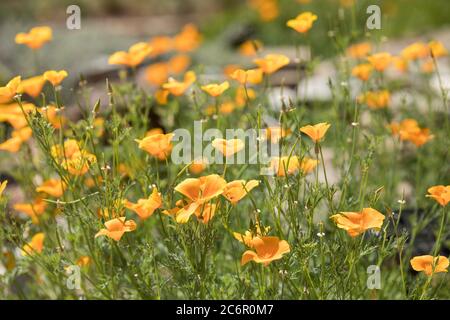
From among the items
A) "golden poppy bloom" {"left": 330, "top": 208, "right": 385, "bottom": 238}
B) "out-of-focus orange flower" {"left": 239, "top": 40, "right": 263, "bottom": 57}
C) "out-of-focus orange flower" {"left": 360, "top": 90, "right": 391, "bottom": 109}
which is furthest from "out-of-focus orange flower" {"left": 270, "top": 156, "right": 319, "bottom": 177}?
"out-of-focus orange flower" {"left": 360, "top": 90, "right": 391, "bottom": 109}

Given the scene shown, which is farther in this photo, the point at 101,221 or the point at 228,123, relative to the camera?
the point at 228,123

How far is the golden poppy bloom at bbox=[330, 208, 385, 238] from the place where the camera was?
1737mm

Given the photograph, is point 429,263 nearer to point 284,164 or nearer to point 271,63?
point 284,164

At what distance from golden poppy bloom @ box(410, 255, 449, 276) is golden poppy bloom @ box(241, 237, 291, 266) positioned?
35 centimetres

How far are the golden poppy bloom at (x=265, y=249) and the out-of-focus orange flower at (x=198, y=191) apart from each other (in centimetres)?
15

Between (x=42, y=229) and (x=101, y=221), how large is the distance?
54 centimetres

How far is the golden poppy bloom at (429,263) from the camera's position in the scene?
181 cm

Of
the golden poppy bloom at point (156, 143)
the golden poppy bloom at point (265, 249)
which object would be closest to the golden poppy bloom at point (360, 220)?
the golden poppy bloom at point (265, 249)

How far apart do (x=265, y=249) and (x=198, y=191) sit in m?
0.22

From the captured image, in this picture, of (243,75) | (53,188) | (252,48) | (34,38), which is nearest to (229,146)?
(243,75)

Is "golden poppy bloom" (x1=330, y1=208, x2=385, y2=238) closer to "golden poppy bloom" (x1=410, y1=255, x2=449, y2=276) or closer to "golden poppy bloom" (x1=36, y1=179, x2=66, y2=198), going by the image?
"golden poppy bloom" (x1=410, y1=255, x2=449, y2=276)
